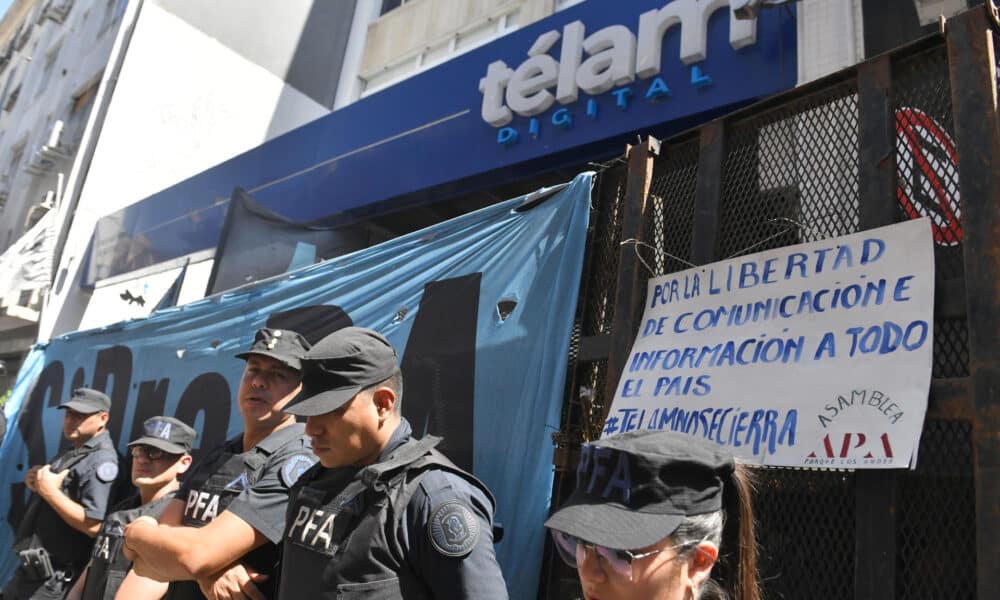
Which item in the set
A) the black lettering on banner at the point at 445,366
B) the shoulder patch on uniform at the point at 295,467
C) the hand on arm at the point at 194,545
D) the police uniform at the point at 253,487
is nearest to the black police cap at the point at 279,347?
the police uniform at the point at 253,487

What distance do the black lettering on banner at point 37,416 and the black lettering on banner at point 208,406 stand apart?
267 centimetres

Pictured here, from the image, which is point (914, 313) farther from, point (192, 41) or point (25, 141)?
point (25, 141)

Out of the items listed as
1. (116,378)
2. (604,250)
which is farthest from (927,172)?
(116,378)

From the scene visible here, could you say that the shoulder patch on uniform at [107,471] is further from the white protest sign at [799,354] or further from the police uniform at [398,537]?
the white protest sign at [799,354]

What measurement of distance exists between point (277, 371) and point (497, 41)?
540 cm

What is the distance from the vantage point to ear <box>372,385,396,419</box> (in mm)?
2164

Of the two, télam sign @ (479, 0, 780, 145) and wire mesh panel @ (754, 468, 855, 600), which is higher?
télam sign @ (479, 0, 780, 145)

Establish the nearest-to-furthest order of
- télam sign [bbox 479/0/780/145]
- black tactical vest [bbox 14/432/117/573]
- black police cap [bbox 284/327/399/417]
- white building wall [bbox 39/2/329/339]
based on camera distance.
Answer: black police cap [bbox 284/327/399/417], black tactical vest [bbox 14/432/117/573], télam sign [bbox 479/0/780/145], white building wall [bbox 39/2/329/339]

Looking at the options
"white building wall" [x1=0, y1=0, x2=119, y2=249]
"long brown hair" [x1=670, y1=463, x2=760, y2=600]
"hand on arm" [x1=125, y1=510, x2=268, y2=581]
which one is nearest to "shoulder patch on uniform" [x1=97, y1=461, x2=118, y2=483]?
"hand on arm" [x1=125, y1=510, x2=268, y2=581]

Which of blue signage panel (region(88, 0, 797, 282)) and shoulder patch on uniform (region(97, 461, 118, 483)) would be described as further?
blue signage panel (region(88, 0, 797, 282))

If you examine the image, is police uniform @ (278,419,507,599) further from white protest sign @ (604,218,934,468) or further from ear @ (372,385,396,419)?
white protest sign @ (604,218,934,468)

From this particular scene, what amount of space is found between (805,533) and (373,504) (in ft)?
4.24

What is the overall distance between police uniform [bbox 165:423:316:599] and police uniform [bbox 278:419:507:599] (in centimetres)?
25

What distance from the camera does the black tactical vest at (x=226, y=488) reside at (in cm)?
237
